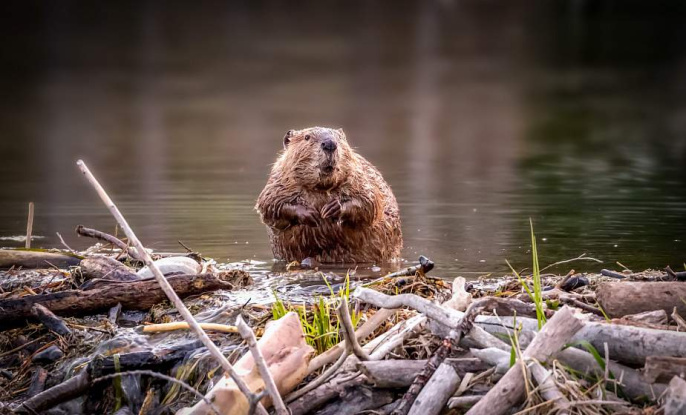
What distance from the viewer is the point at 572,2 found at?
124 feet

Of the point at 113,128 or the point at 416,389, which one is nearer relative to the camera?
Answer: the point at 416,389

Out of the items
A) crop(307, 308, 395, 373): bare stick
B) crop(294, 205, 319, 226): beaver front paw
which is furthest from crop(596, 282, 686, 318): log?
crop(294, 205, 319, 226): beaver front paw

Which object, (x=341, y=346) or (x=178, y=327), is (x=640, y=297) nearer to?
(x=341, y=346)

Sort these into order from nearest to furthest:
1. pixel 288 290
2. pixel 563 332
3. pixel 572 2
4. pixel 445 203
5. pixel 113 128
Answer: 1. pixel 563 332
2. pixel 288 290
3. pixel 445 203
4. pixel 113 128
5. pixel 572 2

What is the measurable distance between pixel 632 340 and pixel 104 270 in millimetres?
2724

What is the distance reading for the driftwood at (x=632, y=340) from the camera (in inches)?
140

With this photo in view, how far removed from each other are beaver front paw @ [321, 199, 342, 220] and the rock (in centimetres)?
140

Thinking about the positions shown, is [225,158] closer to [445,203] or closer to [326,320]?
[445,203]

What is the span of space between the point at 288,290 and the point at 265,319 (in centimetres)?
103

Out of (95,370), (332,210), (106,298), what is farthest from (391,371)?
(332,210)

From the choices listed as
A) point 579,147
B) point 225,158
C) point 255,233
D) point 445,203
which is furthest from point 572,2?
point 255,233

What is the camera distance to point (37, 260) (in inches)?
242

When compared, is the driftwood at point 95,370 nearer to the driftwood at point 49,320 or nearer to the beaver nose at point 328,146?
the driftwood at point 49,320

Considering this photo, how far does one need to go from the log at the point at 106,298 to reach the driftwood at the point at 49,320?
3 cm
